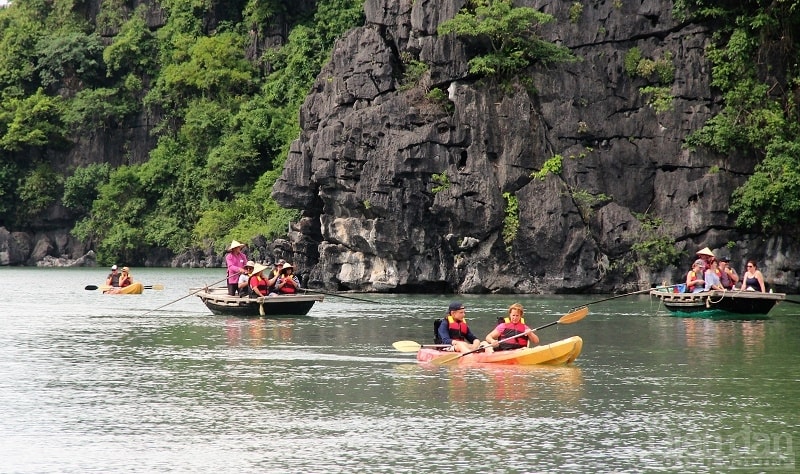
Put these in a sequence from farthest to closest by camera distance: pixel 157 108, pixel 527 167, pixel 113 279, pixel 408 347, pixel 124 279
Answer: pixel 157 108
pixel 113 279
pixel 124 279
pixel 527 167
pixel 408 347

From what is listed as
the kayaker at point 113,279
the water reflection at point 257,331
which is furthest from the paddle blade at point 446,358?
the kayaker at point 113,279

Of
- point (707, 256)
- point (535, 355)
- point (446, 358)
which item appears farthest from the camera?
point (707, 256)

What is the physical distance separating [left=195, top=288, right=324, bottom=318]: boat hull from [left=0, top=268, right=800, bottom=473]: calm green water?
279 centimetres

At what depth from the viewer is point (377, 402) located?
16797 millimetres

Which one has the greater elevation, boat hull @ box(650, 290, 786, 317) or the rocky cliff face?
the rocky cliff face

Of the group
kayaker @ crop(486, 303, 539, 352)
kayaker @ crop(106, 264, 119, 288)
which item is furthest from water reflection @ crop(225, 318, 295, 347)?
kayaker @ crop(106, 264, 119, 288)

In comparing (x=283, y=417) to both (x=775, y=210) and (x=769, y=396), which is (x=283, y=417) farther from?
(x=775, y=210)

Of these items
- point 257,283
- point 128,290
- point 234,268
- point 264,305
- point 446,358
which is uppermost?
point 234,268

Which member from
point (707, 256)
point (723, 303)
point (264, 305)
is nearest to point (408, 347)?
point (264, 305)

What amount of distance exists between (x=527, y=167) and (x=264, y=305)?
13.3 metres

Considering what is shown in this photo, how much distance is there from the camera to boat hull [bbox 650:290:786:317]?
102ft

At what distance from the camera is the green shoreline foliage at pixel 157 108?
61.3 meters

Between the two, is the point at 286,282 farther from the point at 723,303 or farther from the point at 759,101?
the point at 759,101

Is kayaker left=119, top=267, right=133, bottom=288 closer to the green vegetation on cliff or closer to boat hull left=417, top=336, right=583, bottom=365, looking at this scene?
the green vegetation on cliff
